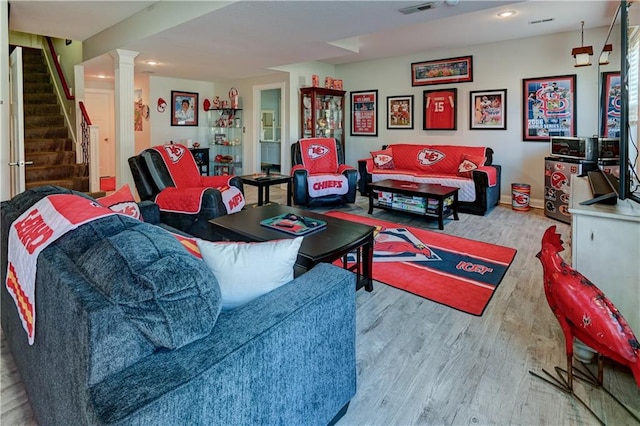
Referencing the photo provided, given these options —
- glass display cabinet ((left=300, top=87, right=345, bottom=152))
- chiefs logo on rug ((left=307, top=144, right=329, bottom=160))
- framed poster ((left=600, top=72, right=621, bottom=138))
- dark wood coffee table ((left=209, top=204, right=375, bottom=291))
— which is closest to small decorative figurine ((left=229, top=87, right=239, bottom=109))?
glass display cabinet ((left=300, top=87, right=345, bottom=152))

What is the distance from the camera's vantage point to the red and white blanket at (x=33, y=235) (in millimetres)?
1292

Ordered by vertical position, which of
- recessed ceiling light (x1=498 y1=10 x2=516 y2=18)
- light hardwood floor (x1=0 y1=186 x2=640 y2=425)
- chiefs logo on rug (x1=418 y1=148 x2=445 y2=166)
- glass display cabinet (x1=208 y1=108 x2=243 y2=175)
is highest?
recessed ceiling light (x1=498 y1=10 x2=516 y2=18)

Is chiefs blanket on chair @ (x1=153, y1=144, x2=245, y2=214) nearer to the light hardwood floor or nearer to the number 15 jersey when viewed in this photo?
the light hardwood floor

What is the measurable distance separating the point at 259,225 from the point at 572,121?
4780mm

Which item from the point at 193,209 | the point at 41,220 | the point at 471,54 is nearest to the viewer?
the point at 41,220

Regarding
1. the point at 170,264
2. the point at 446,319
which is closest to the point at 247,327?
the point at 170,264

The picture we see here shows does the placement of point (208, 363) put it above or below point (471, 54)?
below

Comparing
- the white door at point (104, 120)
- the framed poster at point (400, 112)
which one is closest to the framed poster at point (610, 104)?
the framed poster at point (400, 112)

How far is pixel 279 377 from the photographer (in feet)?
3.78

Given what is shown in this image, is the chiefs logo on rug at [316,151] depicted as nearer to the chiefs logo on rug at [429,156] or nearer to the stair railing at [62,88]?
the chiefs logo on rug at [429,156]

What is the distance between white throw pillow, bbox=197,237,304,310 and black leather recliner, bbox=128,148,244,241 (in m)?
2.28

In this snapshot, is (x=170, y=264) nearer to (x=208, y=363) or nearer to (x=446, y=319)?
(x=208, y=363)

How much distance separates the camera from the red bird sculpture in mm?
1515

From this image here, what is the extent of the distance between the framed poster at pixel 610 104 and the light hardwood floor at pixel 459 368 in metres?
3.19
